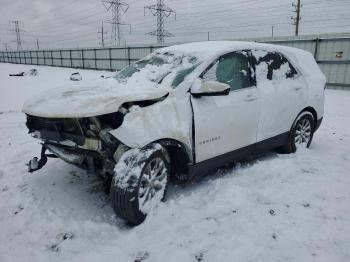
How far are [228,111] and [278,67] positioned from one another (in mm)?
1408

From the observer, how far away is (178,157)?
342 centimetres

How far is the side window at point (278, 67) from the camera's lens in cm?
441

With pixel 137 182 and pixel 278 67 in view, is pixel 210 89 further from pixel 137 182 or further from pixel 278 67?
pixel 278 67

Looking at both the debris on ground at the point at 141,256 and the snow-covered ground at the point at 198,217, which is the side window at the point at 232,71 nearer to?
the snow-covered ground at the point at 198,217

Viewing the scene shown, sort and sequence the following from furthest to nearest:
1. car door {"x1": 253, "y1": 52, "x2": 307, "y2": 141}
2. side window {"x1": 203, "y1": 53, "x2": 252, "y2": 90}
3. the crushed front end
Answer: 1. car door {"x1": 253, "y1": 52, "x2": 307, "y2": 141}
2. side window {"x1": 203, "y1": 53, "x2": 252, "y2": 90}
3. the crushed front end

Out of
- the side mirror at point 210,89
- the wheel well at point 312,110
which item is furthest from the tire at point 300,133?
the side mirror at point 210,89

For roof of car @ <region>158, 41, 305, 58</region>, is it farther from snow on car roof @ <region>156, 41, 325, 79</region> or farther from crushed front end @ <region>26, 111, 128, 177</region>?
crushed front end @ <region>26, 111, 128, 177</region>

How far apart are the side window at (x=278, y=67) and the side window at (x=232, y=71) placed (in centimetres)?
36

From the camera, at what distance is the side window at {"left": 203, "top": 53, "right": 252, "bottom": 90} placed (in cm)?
367

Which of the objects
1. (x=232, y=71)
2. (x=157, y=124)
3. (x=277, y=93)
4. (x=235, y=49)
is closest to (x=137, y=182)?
(x=157, y=124)

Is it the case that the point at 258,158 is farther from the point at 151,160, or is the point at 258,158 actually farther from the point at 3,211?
the point at 3,211

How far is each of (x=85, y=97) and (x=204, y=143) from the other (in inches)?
53.1

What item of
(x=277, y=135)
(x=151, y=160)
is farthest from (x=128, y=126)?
(x=277, y=135)

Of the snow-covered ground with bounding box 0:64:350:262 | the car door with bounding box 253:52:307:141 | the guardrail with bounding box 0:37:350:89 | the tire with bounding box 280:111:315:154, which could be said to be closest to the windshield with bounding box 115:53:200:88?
the car door with bounding box 253:52:307:141
